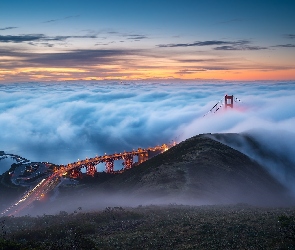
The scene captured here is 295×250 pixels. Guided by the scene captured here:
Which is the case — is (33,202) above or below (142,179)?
below

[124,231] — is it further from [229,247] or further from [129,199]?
[129,199]

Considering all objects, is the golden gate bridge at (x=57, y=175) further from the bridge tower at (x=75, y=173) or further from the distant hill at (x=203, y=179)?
the distant hill at (x=203, y=179)

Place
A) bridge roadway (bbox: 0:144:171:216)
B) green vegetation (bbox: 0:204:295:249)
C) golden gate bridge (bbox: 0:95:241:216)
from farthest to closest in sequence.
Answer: golden gate bridge (bbox: 0:95:241:216), bridge roadway (bbox: 0:144:171:216), green vegetation (bbox: 0:204:295:249)

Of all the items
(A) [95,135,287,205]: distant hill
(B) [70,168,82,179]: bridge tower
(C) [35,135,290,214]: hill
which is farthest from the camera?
(B) [70,168,82,179]: bridge tower

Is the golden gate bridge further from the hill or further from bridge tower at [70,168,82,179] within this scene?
the hill

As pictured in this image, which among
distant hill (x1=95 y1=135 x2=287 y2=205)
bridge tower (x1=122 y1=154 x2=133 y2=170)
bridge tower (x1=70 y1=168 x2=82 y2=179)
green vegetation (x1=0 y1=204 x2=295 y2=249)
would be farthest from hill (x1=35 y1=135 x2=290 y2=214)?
bridge tower (x1=122 y1=154 x2=133 y2=170)

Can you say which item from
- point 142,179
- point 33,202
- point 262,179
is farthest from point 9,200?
point 262,179

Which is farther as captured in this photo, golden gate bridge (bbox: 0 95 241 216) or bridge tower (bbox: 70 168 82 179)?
bridge tower (bbox: 70 168 82 179)

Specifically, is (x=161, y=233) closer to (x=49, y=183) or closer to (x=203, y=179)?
(x=203, y=179)

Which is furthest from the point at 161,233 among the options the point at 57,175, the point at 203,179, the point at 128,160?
the point at 128,160
